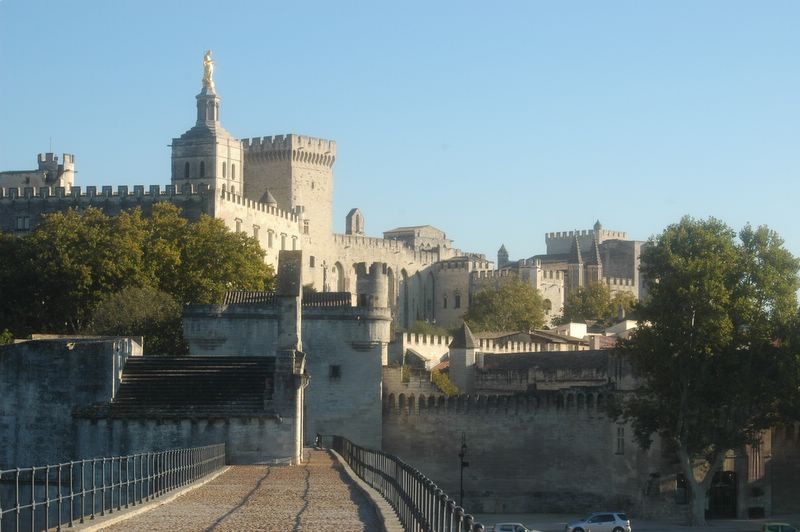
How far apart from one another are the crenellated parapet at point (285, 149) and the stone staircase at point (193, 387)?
87819mm

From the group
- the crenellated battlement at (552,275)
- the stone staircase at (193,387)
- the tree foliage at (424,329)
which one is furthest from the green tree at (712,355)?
the crenellated battlement at (552,275)

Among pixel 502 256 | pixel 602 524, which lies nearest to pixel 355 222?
pixel 502 256

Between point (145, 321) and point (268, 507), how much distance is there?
153ft

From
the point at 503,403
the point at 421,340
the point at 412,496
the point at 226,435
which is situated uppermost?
the point at 421,340

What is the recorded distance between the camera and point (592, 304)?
145000mm

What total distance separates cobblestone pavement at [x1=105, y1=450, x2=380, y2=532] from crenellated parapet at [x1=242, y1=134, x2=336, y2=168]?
323ft

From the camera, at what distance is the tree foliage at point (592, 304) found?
469 ft

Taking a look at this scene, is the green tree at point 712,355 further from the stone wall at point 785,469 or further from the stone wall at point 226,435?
the stone wall at point 226,435

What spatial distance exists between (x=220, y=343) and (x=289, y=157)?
7140 cm

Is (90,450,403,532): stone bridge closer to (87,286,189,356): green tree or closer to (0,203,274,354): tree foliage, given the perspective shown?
(87,286,189,356): green tree

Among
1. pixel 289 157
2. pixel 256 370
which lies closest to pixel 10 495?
pixel 256 370

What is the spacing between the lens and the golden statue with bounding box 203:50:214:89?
5108 inches

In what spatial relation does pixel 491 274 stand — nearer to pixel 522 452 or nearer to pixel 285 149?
pixel 285 149

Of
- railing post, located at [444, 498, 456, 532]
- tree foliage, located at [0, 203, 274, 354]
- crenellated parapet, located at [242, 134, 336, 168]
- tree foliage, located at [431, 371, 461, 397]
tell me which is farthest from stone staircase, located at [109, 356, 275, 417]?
crenellated parapet, located at [242, 134, 336, 168]
